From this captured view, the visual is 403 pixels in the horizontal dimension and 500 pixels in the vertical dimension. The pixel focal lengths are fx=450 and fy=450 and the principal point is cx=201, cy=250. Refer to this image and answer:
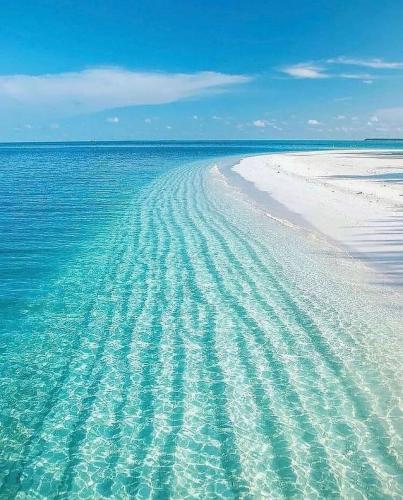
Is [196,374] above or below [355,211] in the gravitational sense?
below

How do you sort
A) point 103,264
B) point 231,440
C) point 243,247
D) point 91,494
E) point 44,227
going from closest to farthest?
point 91,494 → point 231,440 → point 103,264 → point 243,247 → point 44,227

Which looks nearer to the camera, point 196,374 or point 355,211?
point 196,374

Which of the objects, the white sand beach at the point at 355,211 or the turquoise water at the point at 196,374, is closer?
the turquoise water at the point at 196,374

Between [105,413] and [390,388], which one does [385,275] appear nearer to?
[390,388]

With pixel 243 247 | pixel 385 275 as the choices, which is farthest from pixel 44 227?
pixel 385 275

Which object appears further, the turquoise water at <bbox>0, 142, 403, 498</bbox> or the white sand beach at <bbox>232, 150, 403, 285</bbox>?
the white sand beach at <bbox>232, 150, 403, 285</bbox>

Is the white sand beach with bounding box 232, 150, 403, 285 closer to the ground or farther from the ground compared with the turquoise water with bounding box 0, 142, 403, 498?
farther from the ground

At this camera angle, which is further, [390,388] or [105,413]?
[390,388]

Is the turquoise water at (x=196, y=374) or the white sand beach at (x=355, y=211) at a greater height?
the white sand beach at (x=355, y=211)
